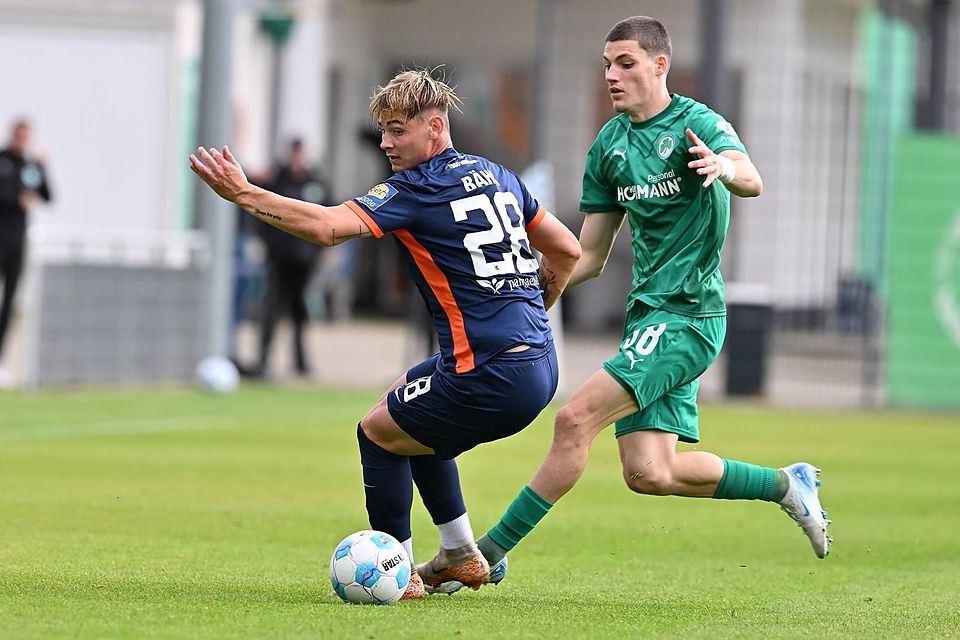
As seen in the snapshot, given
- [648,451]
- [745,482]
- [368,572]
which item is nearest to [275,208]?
[368,572]

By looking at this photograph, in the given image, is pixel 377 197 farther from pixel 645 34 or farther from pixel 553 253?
pixel 645 34

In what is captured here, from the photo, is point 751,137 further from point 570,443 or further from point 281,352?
point 570,443

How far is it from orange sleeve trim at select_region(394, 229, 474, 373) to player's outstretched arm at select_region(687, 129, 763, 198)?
972 millimetres

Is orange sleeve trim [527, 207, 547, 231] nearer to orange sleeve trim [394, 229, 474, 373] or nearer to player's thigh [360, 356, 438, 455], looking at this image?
orange sleeve trim [394, 229, 474, 373]

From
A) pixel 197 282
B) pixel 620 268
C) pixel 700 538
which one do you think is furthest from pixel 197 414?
pixel 620 268

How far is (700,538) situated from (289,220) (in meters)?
3.49

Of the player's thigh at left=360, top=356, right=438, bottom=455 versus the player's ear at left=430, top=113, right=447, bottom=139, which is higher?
the player's ear at left=430, top=113, right=447, bottom=139

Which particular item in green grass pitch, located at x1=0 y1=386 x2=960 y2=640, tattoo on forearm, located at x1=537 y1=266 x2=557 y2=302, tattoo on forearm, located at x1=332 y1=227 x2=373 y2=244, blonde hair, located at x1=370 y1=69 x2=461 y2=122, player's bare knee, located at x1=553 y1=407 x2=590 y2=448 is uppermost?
blonde hair, located at x1=370 y1=69 x2=461 y2=122

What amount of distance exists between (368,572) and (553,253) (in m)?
1.42

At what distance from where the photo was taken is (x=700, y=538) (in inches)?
334

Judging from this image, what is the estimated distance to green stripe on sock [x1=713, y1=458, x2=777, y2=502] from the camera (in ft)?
22.0

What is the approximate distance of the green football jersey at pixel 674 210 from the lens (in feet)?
21.7

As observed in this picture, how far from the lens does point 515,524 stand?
6320 mm

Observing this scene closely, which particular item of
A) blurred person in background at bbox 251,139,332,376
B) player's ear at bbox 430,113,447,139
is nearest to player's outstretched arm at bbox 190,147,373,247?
A: player's ear at bbox 430,113,447,139
